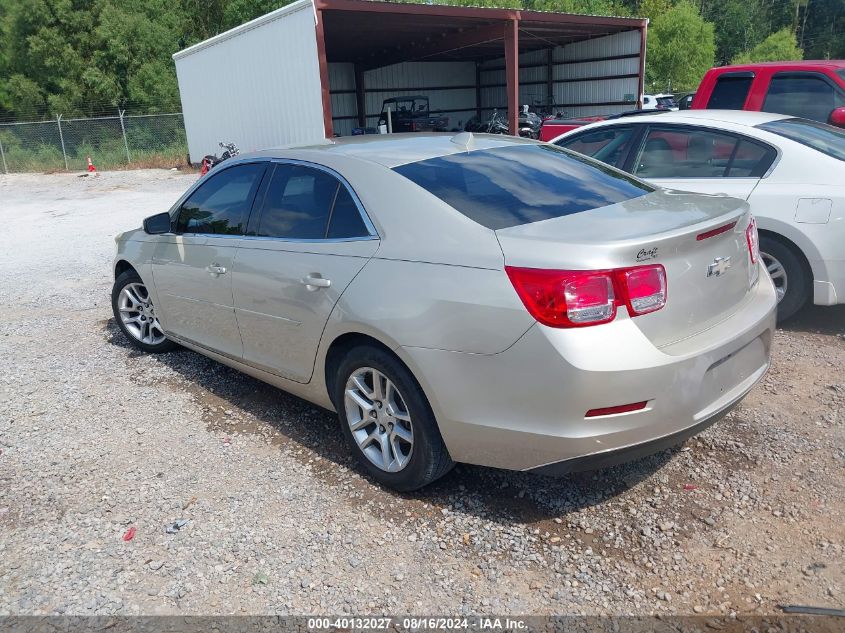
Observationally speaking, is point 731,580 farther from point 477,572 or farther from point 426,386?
point 426,386

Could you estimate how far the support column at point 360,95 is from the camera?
93.3 feet

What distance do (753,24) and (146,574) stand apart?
7335cm

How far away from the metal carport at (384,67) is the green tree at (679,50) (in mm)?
15117

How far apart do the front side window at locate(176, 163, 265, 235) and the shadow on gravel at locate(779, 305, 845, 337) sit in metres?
4.10

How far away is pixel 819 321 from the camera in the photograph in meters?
5.57

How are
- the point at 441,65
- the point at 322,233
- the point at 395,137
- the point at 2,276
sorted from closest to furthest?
the point at 322,233
the point at 395,137
the point at 2,276
the point at 441,65

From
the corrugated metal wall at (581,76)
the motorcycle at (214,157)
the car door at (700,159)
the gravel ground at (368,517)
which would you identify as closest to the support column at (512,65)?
the corrugated metal wall at (581,76)

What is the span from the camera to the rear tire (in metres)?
5.15

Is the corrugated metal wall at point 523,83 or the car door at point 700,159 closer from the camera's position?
the car door at point 700,159

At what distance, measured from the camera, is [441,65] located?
3084 centimetres

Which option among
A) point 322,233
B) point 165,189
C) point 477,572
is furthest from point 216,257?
point 165,189

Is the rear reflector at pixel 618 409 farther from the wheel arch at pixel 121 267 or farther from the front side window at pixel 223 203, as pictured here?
the wheel arch at pixel 121 267

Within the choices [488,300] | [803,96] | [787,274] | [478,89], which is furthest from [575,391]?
[478,89]

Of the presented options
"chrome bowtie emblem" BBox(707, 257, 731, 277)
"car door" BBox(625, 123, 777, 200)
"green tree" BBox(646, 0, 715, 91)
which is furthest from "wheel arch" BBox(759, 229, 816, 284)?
"green tree" BBox(646, 0, 715, 91)
